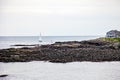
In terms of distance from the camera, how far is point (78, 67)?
31.3 meters

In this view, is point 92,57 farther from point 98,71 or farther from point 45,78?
point 45,78

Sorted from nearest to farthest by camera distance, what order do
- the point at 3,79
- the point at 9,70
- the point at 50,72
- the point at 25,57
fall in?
the point at 3,79 < the point at 50,72 < the point at 9,70 < the point at 25,57

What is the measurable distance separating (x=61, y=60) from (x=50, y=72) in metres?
8.68

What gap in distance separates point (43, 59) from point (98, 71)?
1133 cm

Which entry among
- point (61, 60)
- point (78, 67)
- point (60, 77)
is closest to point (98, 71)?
point (78, 67)

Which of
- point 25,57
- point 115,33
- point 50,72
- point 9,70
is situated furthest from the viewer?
point 115,33

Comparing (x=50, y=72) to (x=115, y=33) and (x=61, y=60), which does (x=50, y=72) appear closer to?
(x=61, y=60)

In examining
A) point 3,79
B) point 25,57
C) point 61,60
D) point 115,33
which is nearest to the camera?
point 3,79

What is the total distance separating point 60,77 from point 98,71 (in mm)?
5356

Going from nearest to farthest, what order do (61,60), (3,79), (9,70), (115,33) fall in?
1. (3,79)
2. (9,70)
3. (61,60)
4. (115,33)

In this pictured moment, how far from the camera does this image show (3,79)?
2348cm

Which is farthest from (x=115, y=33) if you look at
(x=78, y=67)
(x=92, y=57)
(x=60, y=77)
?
(x=60, y=77)

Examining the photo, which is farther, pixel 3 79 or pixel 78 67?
pixel 78 67

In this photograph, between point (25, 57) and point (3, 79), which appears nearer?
point (3, 79)
